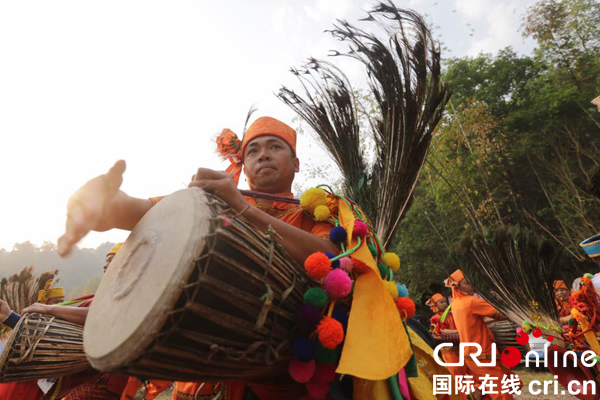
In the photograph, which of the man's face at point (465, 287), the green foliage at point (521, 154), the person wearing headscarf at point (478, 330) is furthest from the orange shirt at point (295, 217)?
the green foliage at point (521, 154)

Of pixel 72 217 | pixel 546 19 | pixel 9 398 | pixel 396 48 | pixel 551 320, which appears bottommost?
pixel 9 398

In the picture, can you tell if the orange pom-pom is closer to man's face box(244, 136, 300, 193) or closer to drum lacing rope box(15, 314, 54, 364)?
man's face box(244, 136, 300, 193)

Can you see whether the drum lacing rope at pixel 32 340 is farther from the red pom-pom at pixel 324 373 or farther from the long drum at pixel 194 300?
the red pom-pom at pixel 324 373

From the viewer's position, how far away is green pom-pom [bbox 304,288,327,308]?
4.49 ft

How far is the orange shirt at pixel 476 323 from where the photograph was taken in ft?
19.7

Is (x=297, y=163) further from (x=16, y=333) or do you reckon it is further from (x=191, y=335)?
(x=16, y=333)

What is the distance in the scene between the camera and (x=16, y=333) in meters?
2.56

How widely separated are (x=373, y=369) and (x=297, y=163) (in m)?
1.70

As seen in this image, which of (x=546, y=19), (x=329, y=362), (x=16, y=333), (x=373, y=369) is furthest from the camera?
(x=546, y=19)

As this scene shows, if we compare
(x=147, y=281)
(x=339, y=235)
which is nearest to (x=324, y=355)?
(x=339, y=235)

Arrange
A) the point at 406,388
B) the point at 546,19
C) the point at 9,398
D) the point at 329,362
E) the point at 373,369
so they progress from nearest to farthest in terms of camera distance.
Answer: the point at 373,369 → the point at 329,362 → the point at 406,388 → the point at 9,398 → the point at 546,19

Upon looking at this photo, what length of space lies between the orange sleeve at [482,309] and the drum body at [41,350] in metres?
5.63

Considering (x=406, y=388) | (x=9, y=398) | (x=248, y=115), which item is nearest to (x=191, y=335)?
(x=406, y=388)

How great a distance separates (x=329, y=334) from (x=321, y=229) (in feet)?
2.15
